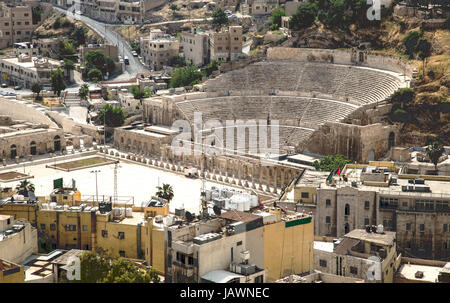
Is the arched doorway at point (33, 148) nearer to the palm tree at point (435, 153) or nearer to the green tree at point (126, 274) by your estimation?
the palm tree at point (435, 153)

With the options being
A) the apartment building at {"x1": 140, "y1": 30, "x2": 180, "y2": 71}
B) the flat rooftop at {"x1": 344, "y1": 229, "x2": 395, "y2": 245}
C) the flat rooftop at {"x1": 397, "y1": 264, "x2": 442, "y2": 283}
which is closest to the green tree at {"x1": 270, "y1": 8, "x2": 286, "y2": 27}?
the apartment building at {"x1": 140, "y1": 30, "x2": 180, "y2": 71}

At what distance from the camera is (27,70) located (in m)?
121

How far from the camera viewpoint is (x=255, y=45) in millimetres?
117312

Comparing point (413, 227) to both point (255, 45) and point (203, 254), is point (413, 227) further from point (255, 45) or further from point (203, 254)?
point (255, 45)

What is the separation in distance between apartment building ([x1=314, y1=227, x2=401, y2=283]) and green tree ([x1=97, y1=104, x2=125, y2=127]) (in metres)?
50.5

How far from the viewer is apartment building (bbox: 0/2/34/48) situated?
142438mm

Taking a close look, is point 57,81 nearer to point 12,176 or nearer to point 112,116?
point 112,116

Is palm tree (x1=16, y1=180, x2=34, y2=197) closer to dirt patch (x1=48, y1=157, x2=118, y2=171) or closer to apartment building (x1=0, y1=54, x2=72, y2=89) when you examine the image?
dirt patch (x1=48, y1=157, x2=118, y2=171)

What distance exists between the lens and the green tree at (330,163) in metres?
80.9

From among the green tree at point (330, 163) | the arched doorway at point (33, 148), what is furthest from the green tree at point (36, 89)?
the green tree at point (330, 163)

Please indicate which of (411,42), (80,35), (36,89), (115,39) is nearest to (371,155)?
(411,42)

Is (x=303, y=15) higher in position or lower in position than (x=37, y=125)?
higher
